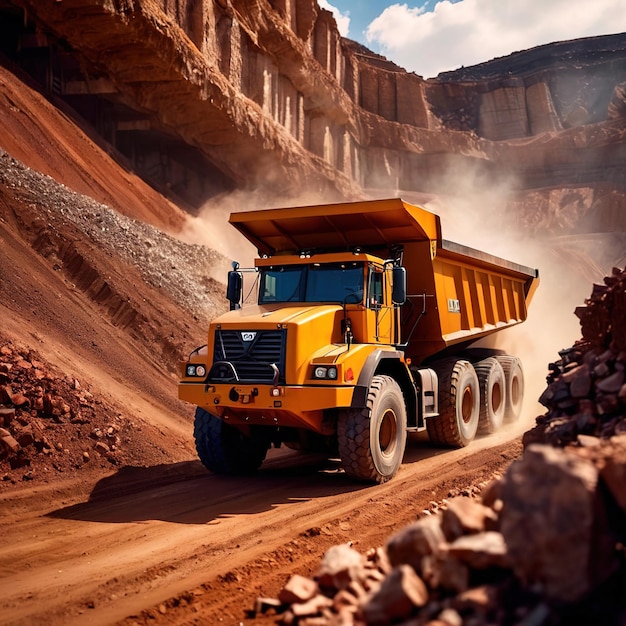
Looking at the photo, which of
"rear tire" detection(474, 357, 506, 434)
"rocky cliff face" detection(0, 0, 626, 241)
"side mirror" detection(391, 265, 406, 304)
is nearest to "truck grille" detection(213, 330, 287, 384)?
"side mirror" detection(391, 265, 406, 304)

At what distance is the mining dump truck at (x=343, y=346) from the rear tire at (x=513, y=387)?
55.8 inches

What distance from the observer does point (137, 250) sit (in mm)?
15672

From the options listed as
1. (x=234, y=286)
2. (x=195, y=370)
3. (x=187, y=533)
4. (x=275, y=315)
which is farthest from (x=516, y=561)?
(x=234, y=286)

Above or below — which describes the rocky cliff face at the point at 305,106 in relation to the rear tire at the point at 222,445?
above

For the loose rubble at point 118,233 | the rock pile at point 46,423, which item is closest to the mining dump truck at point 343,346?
the rock pile at point 46,423

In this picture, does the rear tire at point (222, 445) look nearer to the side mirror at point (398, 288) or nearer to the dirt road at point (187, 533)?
the dirt road at point (187, 533)

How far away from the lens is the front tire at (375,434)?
732 cm

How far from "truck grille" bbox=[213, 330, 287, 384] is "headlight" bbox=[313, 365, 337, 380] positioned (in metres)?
0.39

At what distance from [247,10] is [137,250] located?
56.6 ft

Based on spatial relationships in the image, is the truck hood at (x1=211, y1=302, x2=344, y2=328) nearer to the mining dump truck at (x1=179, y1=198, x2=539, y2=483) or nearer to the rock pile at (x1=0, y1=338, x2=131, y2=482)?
the mining dump truck at (x1=179, y1=198, x2=539, y2=483)

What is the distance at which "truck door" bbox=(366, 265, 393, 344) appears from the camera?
816 cm

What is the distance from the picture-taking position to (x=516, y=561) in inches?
103

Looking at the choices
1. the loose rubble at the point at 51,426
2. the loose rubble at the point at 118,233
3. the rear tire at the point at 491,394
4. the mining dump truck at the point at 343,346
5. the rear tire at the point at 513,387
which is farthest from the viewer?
the loose rubble at the point at 118,233

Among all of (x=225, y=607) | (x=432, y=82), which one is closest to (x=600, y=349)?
(x=225, y=607)
